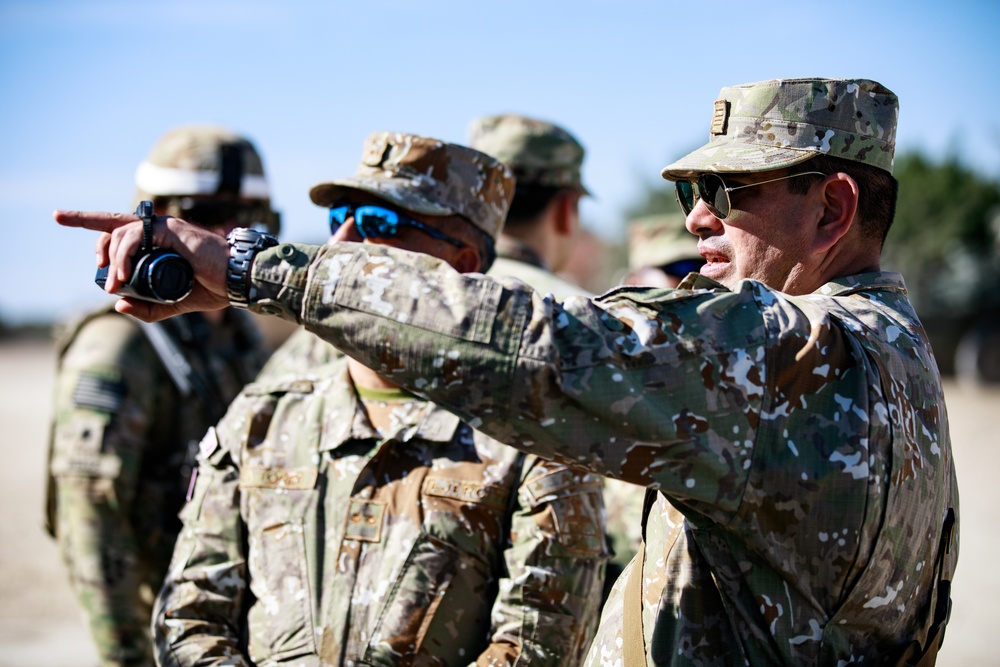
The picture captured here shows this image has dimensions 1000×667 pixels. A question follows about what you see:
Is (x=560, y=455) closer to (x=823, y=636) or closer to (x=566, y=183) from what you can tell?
(x=823, y=636)

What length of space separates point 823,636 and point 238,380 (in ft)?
11.5

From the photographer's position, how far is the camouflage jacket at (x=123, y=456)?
4156mm

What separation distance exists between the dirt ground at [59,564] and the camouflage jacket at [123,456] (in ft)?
9.64

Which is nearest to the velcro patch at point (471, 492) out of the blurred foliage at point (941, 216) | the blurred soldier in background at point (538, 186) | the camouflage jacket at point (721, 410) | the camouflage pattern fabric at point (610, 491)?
the camouflage pattern fabric at point (610, 491)

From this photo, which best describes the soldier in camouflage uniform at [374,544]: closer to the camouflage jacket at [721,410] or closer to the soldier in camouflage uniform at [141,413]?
the camouflage jacket at [721,410]

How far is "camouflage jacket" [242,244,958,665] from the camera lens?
173 cm

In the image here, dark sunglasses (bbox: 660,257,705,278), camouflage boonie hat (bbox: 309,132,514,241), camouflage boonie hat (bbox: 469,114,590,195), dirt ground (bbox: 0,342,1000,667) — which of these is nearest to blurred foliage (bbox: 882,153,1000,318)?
dirt ground (bbox: 0,342,1000,667)

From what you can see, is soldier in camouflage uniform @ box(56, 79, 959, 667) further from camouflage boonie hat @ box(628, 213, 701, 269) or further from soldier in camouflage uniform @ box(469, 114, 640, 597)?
camouflage boonie hat @ box(628, 213, 701, 269)

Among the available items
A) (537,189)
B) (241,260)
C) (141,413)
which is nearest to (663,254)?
(537,189)

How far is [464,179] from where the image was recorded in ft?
11.2

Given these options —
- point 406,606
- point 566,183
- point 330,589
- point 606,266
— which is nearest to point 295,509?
point 330,589

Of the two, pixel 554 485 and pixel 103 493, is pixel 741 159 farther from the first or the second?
pixel 103 493

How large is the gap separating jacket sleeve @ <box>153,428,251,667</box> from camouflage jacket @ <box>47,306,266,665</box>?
1.29 metres

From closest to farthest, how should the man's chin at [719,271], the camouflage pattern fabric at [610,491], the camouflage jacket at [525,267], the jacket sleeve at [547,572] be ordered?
the man's chin at [719,271]
the jacket sleeve at [547,572]
the camouflage pattern fabric at [610,491]
the camouflage jacket at [525,267]
